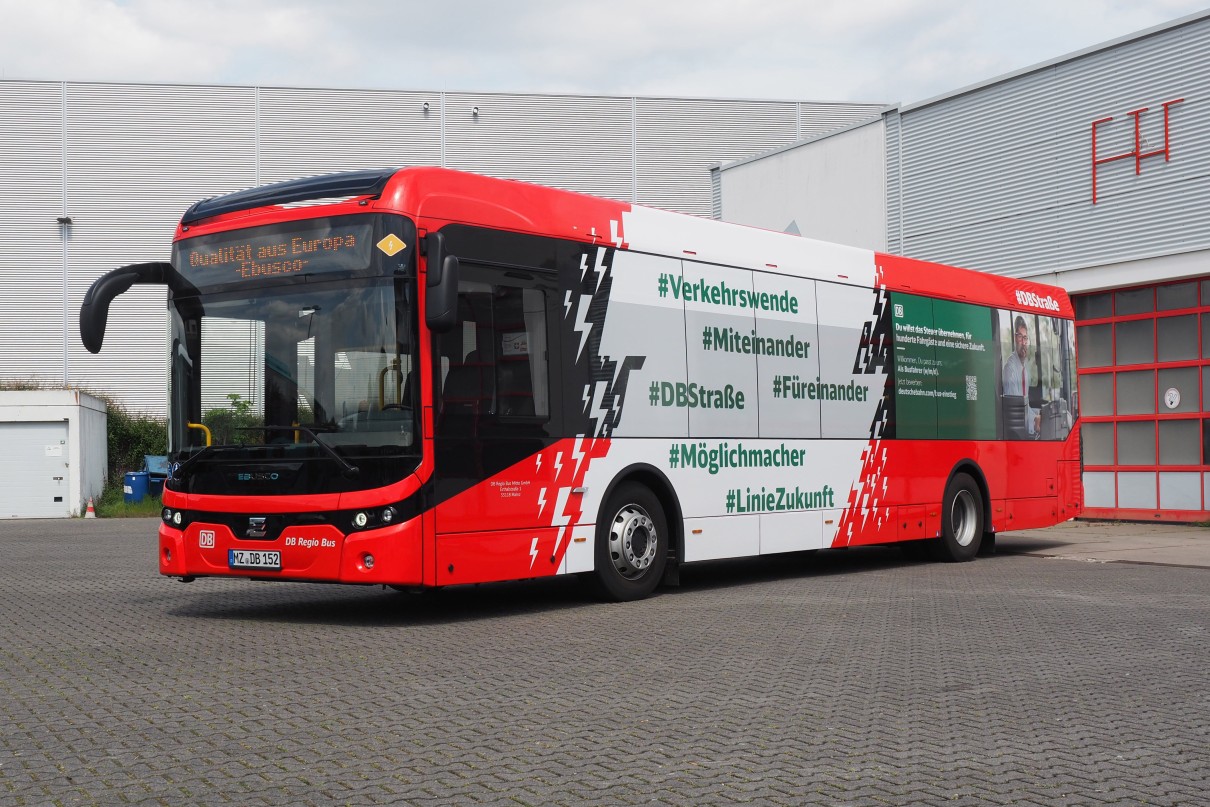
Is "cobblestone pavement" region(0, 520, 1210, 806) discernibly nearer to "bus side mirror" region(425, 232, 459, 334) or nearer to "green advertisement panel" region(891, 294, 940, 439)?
"bus side mirror" region(425, 232, 459, 334)

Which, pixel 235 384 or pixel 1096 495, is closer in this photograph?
pixel 235 384

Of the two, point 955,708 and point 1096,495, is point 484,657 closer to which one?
point 955,708

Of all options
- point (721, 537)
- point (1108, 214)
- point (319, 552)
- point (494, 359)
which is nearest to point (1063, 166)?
point (1108, 214)

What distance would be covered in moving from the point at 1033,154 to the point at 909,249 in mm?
3452

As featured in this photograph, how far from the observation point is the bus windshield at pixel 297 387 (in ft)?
31.7

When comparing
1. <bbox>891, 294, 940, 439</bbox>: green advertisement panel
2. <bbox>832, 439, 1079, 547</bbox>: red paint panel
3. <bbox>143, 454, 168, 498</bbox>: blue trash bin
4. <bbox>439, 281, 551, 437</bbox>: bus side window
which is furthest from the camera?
<bbox>143, 454, 168, 498</bbox>: blue trash bin

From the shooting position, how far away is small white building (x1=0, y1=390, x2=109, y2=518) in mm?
34844

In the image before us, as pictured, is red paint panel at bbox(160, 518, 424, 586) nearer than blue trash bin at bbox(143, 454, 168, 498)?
Yes

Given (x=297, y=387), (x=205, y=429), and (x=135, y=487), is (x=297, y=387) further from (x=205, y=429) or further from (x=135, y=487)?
(x=135, y=487)

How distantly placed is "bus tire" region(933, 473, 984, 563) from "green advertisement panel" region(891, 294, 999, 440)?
0.58 meters

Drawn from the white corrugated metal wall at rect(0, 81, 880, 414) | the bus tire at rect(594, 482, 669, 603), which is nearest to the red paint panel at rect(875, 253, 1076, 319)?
the bus tire at rect(594, 482, 669, 603)

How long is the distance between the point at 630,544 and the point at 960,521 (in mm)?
6007

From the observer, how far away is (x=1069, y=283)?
80.4 feet

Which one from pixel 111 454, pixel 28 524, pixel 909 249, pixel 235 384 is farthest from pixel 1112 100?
pixel 111 454
